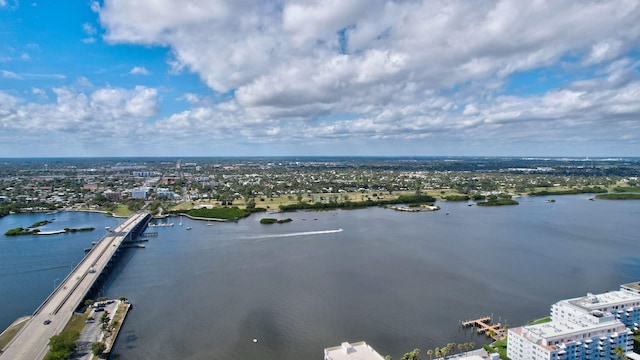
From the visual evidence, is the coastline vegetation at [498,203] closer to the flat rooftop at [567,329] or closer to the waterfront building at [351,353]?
the flat rooftop at [567,329]

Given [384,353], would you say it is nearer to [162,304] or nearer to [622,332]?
[622,332]

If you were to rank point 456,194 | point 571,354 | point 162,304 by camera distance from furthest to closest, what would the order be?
point 456,194
point 162,304
point 571,354

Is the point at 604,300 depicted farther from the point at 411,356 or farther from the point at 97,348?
the point at 97,348

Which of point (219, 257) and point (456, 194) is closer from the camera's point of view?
point (219, 257)

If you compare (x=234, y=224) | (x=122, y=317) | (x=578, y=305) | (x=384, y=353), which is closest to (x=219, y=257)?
(x=122, y=317)

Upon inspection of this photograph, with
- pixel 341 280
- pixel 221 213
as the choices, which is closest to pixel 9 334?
pixel 341 280

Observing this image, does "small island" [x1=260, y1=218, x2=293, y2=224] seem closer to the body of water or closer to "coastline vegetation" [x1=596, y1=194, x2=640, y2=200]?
the body of water

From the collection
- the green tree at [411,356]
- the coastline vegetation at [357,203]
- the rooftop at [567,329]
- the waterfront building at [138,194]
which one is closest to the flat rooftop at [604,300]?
the rooftop at [567,329]
